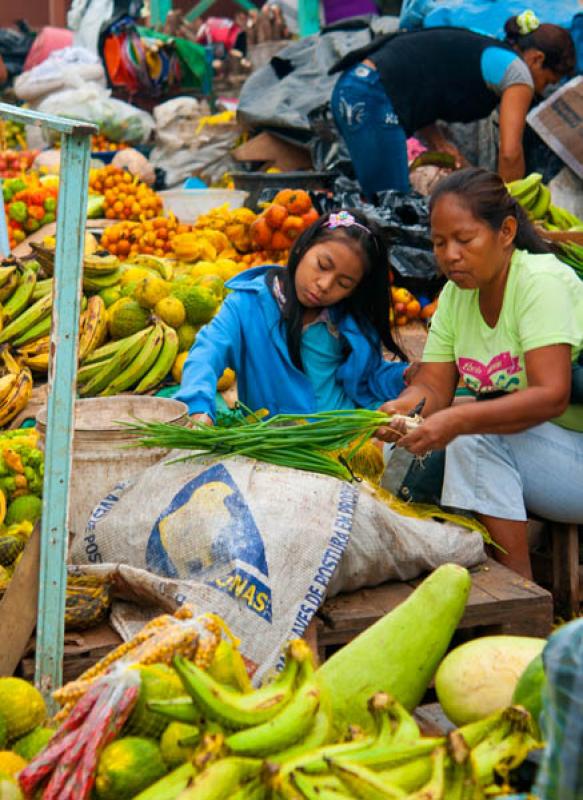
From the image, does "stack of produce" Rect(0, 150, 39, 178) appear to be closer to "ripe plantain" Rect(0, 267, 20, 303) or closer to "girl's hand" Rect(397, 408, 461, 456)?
"ripe plantain" Rect(0, 267, 20, 303)

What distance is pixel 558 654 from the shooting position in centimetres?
102

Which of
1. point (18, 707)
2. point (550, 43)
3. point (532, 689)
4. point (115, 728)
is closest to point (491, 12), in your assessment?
point (550, 43)

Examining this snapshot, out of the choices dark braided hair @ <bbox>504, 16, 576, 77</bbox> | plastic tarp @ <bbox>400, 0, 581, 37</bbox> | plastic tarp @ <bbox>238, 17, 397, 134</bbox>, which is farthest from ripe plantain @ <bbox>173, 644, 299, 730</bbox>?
plastic tarp @ <bbox>238, 17, 397, 134</bbox>

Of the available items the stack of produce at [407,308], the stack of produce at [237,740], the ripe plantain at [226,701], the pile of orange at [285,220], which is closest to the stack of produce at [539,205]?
the stack of produce at [407,308]

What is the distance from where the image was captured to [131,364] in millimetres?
4523

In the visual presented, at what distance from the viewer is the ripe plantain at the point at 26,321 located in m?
4.66

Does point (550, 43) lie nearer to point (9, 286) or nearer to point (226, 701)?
point (9, 286)

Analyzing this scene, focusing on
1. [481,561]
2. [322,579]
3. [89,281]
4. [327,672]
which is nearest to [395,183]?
[89,281]

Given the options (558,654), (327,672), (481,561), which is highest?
(558,654)

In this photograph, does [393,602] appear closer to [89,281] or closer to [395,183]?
[89,281]

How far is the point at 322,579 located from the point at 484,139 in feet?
18.5

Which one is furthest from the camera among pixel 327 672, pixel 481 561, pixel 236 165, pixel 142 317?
pixel 236 165

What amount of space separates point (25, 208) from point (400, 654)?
5478 mm

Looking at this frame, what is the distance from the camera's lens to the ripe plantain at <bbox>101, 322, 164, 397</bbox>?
176 inches
